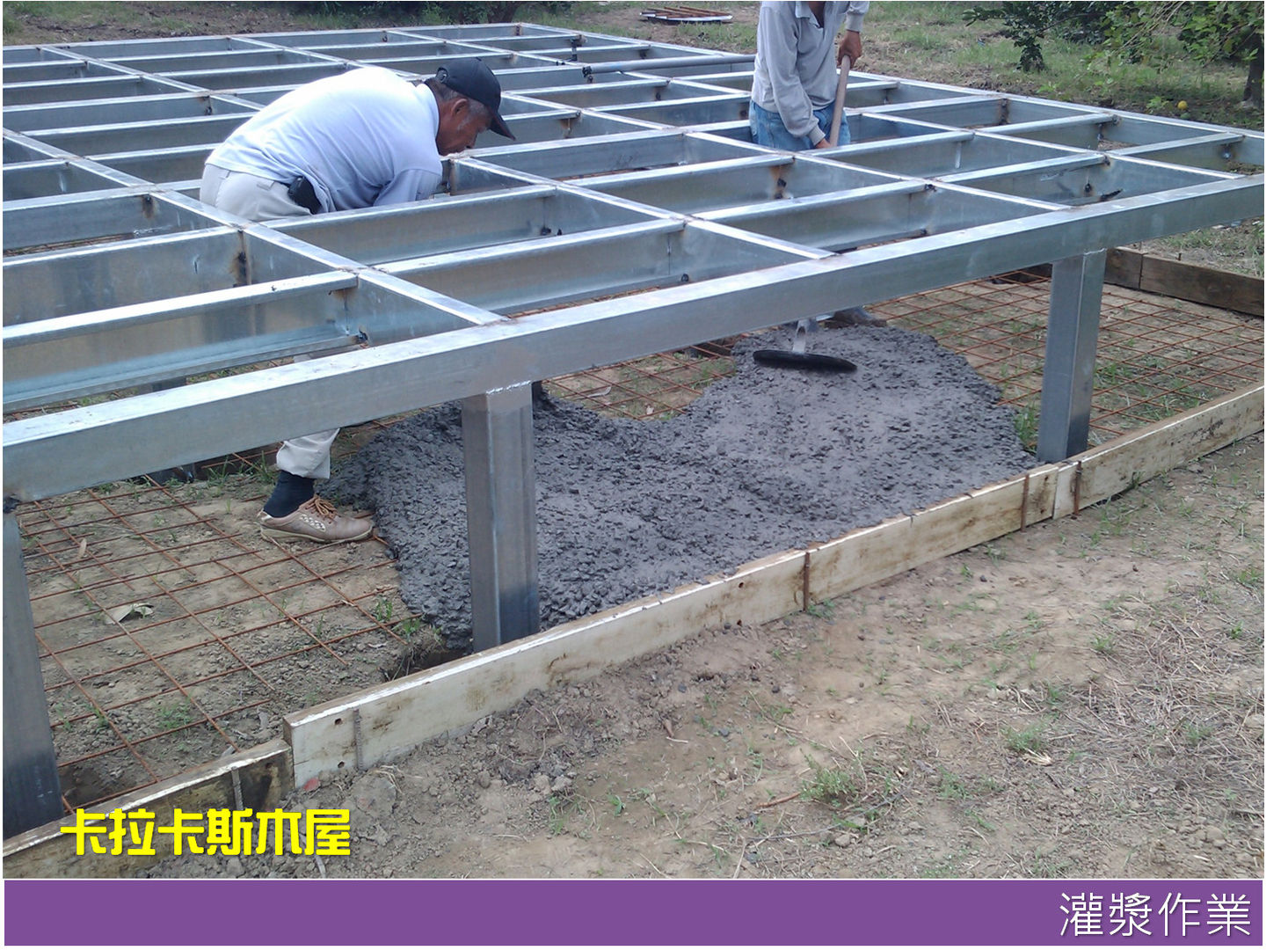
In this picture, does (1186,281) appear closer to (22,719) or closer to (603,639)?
(603,639)

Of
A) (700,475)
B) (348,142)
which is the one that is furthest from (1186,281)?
(348,142)

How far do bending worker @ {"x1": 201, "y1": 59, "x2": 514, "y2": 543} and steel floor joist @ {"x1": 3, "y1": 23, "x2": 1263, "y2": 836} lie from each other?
20cm

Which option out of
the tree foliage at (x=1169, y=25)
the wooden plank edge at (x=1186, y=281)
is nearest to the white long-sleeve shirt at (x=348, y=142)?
the wooden plank edge at (x=1186, y=281)

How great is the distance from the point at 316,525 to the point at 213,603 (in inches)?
16.7

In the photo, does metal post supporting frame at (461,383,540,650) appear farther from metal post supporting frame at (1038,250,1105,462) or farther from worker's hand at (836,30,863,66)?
worker's hand at (836,30,863,66)

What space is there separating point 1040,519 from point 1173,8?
6.36m

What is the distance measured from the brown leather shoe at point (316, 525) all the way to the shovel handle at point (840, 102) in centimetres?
299

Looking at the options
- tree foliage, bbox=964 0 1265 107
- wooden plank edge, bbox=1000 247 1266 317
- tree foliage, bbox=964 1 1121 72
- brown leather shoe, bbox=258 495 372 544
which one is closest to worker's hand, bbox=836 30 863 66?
wooden plank edge, bbox=1000 247 1266 317

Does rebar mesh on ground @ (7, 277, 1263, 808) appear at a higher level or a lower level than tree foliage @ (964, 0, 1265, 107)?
lower

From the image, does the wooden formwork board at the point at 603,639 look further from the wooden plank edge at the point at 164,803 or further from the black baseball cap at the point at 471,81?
the black baseball cap at the point at 471,81

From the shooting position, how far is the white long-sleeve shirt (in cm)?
402

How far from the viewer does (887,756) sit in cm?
308

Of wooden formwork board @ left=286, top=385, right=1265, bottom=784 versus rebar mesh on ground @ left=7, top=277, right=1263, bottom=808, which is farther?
rebar mesh on ground @ left=7, top=277, right=1263, bottom=808

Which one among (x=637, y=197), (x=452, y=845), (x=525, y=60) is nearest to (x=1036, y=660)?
(x=452, y=845)
